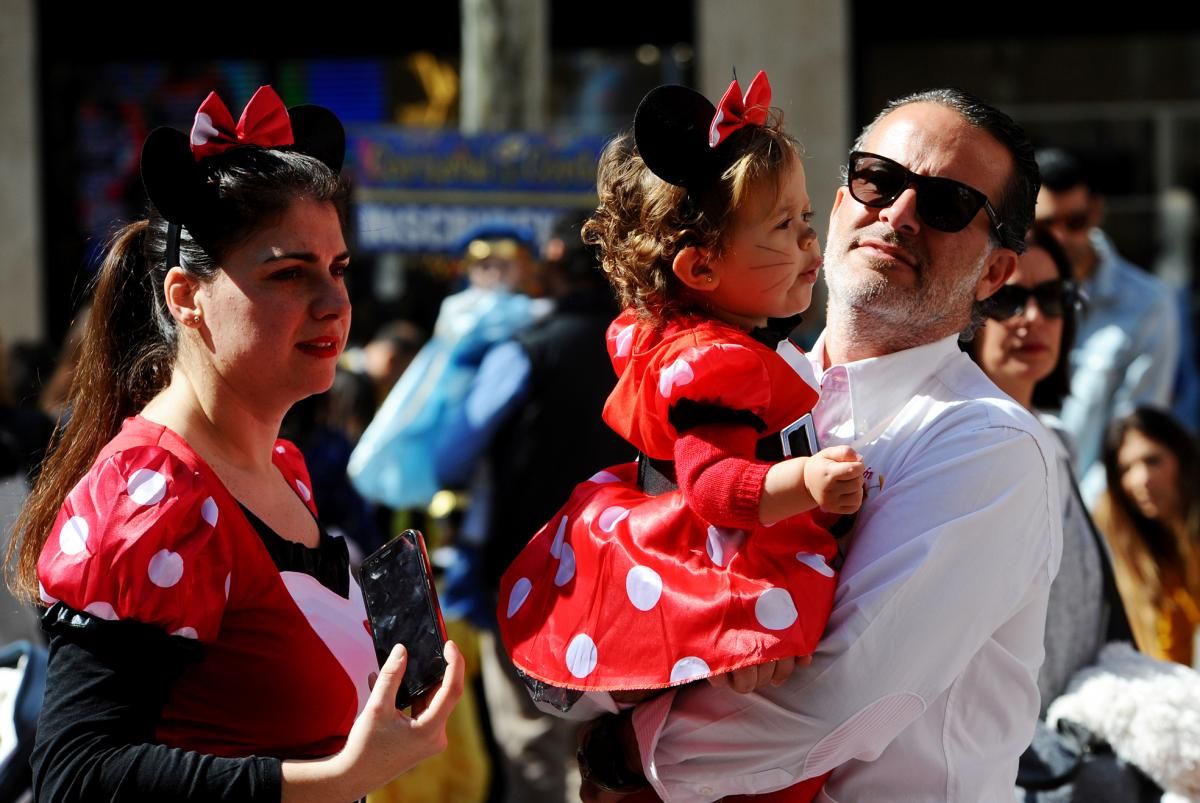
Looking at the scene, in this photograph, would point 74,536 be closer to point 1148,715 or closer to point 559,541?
point 559,541

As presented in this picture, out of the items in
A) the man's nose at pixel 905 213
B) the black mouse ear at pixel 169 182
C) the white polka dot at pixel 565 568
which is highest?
the black mouse ear at pixel 169 182

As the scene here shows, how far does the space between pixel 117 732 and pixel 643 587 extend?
84 cm

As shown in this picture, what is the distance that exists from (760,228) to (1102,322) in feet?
13.8

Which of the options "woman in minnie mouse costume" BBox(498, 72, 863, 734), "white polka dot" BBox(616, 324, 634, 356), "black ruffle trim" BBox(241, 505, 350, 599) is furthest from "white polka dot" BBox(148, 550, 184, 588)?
"white polka dot" BBox(616, 324, 634, 356)

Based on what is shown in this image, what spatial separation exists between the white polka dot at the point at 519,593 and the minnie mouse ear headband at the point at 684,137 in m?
0.76

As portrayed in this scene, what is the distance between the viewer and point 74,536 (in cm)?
219

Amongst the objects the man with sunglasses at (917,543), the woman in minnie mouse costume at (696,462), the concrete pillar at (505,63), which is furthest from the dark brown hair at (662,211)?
the concrete pillar at (505,63)

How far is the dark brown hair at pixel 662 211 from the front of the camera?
8.43 ft

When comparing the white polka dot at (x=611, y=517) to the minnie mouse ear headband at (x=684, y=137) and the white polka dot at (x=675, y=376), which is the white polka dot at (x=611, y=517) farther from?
the minnie mouse ear headband at (x=684, y=137)

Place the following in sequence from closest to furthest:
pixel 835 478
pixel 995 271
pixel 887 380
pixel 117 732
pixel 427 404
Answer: pixel 117 732
pixel 835 478
pixel 887 380
pixel 995 271
pixel 427 404

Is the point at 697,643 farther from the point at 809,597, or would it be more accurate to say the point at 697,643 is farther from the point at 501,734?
the point at 501,734

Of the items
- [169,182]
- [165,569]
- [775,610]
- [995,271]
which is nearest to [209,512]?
[165,569]

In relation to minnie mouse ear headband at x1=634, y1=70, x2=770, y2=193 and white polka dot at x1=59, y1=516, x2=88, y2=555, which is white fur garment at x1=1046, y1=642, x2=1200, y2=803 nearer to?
minnie mouse ear headband at x1=634, y1=70, x2=770, y2=193

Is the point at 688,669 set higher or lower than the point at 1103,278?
higher
